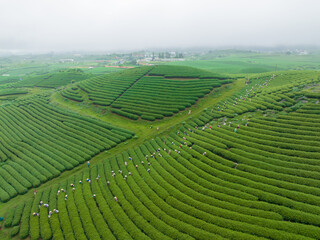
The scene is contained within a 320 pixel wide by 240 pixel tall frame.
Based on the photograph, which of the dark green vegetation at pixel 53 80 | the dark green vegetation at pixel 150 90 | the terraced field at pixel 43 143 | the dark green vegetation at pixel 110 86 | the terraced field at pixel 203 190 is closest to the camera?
the terraced field at pixel 203 190

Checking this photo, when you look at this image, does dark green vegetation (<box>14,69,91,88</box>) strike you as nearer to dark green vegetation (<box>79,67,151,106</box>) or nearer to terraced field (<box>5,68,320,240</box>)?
dark green vegetation (<box>79,67,151,106</box>)

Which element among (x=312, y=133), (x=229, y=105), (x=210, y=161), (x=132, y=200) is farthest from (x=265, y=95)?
(x=132, y=200)

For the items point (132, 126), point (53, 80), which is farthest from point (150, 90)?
point (53, 80)

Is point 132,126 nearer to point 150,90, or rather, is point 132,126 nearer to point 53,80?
point 150,90

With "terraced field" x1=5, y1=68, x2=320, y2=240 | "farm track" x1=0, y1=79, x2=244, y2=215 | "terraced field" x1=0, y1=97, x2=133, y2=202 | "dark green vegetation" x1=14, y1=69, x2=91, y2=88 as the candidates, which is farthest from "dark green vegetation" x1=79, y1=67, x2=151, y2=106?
"dark green vegetation" x1=14, y1=69, x2=91, y2=88

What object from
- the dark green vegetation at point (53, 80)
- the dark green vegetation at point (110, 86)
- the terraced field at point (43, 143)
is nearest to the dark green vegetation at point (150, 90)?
the dark green vegetation at point (110, 86)

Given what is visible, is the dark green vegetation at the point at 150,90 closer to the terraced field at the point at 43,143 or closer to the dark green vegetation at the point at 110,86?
the dark green vegetation at the point at 110,86
